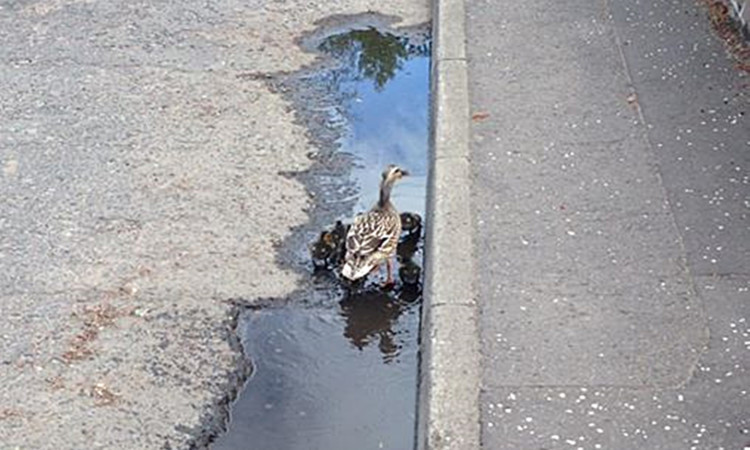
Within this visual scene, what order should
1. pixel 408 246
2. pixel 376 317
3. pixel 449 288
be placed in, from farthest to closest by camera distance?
1. pixel 408 246
2. pixel 376 317
3. pixel 449 288

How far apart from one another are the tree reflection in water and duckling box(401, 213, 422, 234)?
2391 millimetres

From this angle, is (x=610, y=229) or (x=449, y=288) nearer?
(x=449, y=288)

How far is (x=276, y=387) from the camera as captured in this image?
6.83 meters

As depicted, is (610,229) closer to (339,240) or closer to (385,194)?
(385,194)

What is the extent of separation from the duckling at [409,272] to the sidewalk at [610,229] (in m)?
0.47

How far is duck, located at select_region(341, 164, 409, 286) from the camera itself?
7559 mm

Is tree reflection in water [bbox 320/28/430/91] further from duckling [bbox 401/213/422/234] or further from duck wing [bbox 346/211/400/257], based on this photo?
duck wing [bbox 346/211/400/257]

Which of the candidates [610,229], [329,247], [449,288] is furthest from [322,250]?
[610,229]

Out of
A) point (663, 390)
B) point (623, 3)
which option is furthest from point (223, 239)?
point (623, 3)

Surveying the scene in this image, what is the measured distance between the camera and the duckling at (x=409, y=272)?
781 cm

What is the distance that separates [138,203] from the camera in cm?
848

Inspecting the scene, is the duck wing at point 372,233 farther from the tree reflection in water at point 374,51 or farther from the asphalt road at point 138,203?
the tree reflection in water at point 374,51

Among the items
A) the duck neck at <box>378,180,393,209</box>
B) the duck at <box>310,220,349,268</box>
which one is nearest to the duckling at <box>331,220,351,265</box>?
the duck at <box>310,220,349,268</box>

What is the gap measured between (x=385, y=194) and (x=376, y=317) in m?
0.88
